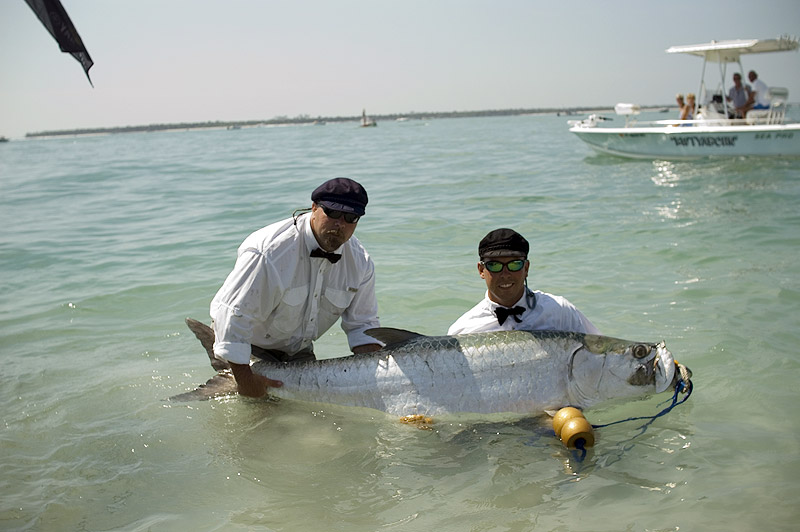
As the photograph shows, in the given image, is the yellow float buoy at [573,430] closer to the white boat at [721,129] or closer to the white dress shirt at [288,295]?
the white dress shirt at [288,295]

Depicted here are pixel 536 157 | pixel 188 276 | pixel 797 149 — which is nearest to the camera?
pixel 188 276

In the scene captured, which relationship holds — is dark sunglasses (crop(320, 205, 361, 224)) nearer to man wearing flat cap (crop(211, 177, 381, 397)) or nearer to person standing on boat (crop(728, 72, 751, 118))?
man wearing flat cap (crop(211, 177, 381, 397))

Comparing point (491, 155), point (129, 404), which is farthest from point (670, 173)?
point (129, 404)

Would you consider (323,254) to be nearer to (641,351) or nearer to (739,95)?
(641,351)

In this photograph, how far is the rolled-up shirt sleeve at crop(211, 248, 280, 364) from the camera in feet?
14.1

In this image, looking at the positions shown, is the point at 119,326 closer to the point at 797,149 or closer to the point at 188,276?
the point at 188,276

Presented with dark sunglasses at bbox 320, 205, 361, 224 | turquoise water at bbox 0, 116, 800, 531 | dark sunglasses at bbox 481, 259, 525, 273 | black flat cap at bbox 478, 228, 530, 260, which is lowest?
turquoise water at bbox 0, 116, 800, 531

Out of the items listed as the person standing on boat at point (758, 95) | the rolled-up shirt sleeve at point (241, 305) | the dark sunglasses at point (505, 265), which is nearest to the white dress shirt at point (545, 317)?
the dark sunglasses at point (505, 265)

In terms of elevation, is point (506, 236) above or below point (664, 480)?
above

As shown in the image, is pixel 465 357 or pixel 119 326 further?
pixel 119 326

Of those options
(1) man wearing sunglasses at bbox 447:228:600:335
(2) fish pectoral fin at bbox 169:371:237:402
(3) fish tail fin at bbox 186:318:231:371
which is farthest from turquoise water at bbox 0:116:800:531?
(1) man wearing sunglasses at bbox 447:228:600:335

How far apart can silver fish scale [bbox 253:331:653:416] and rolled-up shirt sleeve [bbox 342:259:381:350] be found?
409 millimetres

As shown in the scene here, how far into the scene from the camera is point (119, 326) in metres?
7.81

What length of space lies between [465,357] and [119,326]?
16.8ft
